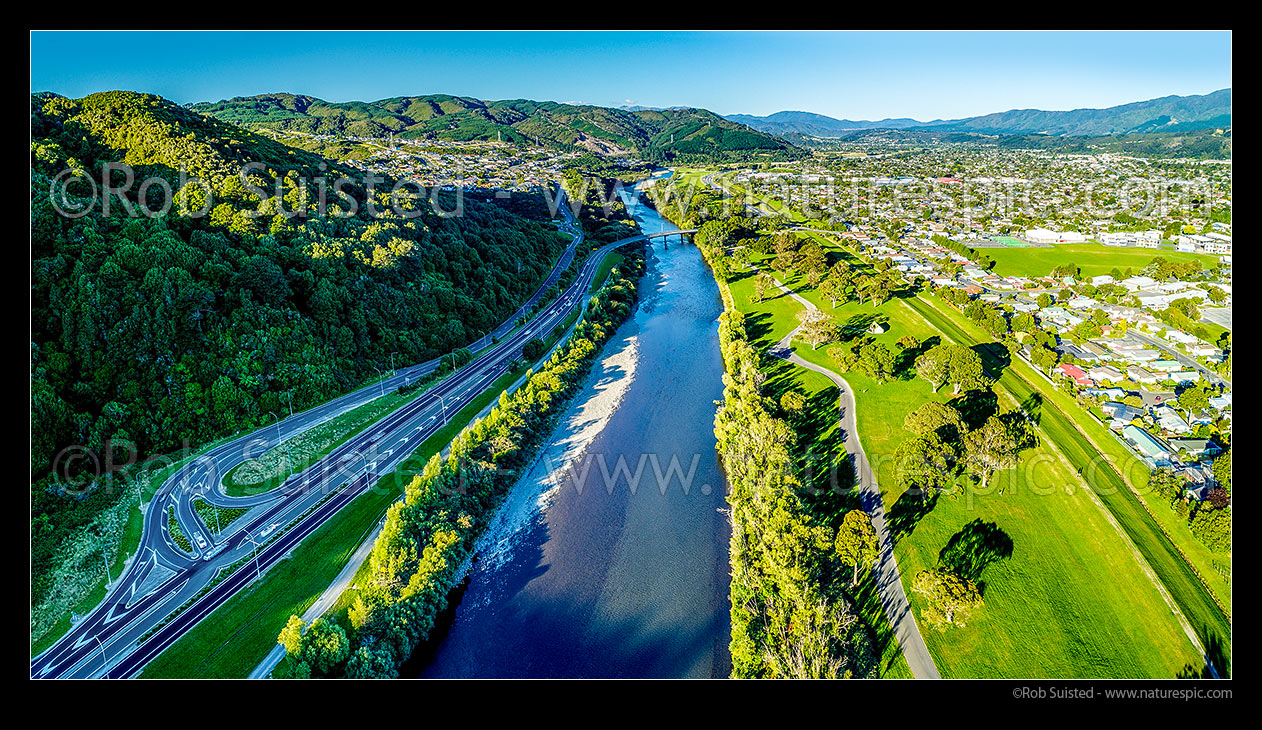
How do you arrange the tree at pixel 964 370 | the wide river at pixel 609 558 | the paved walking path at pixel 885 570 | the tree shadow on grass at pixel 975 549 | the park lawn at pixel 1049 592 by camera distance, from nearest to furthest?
1. the park lawn at pixel 1049 592
2. the paved walking path at pixel 885 570
3. the wide river at pixel 609 558
4. the tree shadow on grass at pixel 975 549
5. the tree at pixel 964 370

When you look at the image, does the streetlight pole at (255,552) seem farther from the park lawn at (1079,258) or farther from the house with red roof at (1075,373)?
the park lawn at (1079,258)

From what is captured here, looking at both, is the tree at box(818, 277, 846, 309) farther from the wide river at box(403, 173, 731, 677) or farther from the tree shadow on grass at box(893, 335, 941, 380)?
the wide river at box(403, 173, 731, 677)

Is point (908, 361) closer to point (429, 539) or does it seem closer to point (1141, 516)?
point (1141, 516)

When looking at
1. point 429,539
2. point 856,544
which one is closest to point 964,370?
point 856,544

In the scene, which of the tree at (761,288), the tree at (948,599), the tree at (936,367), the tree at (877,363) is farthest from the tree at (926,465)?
the tree at (761,288)

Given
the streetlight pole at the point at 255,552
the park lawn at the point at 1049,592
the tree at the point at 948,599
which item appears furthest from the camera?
the streetlight pole at the point at 255,552
